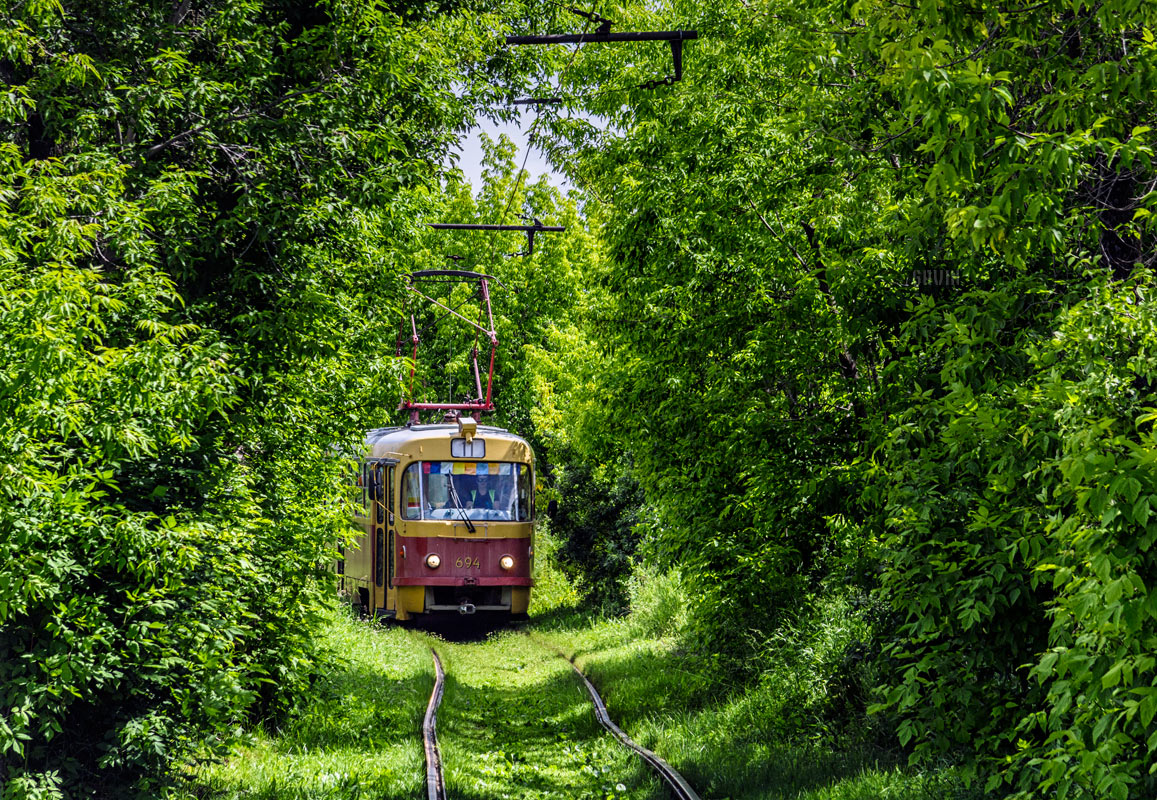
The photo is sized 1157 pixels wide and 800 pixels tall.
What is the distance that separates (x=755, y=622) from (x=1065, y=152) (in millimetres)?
9321

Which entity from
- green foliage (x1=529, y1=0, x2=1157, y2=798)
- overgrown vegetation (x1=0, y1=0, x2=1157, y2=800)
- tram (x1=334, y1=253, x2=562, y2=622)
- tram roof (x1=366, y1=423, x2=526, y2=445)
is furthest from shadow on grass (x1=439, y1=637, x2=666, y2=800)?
tram roof (x1=366, y1=423, x2=526, y2=445)

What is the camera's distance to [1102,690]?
4.54 metres

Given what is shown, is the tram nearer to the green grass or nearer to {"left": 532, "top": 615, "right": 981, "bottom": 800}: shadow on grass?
the green grass

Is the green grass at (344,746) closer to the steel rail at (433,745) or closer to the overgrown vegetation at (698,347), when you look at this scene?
the steel rail at (433,745)

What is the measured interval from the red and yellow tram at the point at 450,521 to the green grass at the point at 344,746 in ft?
10.5

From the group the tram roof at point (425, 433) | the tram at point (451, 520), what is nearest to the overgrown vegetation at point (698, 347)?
the tram roof at point (425, 433)

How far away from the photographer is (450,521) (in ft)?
66.3

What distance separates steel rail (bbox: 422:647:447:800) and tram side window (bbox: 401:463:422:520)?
11.8 feet

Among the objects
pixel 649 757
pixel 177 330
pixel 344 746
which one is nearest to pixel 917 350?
pixel 177 330

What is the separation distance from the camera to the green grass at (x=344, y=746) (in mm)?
9531

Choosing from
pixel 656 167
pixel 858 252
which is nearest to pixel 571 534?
pixel 656 167

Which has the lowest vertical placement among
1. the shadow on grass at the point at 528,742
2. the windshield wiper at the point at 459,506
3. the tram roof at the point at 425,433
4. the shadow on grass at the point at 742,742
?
the shadow on grass at the point at 528,742

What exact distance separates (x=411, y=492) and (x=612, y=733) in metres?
8.28

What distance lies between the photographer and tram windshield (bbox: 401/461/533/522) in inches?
794
